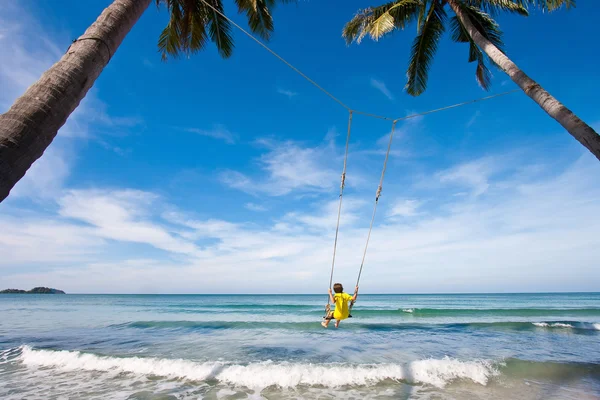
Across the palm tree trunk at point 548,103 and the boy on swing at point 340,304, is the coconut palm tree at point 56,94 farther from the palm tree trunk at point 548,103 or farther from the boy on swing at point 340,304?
the palm tree trunk at point 548,103

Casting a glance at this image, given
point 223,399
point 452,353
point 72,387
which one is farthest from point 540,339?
point 72,387

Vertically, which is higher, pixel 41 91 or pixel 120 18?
pixel 120 18

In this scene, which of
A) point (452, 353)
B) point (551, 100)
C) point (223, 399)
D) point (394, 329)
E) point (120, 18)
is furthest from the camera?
point (394, 329)

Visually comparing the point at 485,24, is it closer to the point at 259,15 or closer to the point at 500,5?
the point at 500,5

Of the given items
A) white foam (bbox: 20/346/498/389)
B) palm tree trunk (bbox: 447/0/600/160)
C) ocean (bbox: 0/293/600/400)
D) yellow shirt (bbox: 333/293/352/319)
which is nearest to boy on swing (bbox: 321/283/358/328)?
yellow shirt (bbox: 333/293/352/319)

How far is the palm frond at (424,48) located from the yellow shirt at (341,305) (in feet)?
23.7

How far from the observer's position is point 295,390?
729 centimetres

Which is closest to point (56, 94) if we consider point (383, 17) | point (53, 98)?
point (53, 98)

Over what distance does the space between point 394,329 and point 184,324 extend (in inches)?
519

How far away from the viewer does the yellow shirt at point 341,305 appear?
6828 millimetres

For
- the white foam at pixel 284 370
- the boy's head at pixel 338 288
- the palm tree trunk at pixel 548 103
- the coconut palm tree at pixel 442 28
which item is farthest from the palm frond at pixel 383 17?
the white foam at pixel 284 370

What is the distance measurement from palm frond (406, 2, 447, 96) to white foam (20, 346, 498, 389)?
8690 mm

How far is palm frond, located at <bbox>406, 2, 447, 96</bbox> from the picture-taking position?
8.57m

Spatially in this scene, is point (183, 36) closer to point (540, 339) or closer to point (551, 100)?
point (551, 100)
